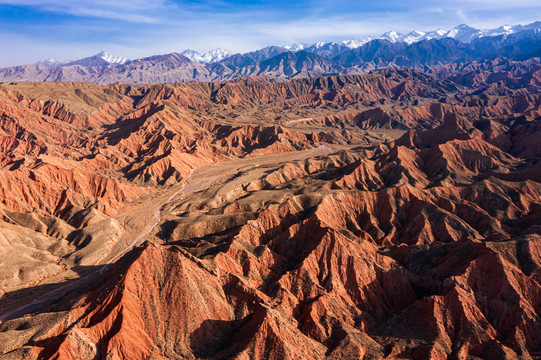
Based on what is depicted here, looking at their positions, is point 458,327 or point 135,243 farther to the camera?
point 135,243

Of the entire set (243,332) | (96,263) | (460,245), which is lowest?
(96,263)

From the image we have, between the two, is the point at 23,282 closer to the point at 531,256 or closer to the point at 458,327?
the point at 458,327

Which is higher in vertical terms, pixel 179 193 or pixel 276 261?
pixel 276 261

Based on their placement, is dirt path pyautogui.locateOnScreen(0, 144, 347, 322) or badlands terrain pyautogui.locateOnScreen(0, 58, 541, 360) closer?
badlands terrain pyautogui.locateOnScreen(0, 58, 541, 360)

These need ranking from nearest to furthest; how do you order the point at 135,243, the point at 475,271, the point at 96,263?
the point at 475,271, the point at 96,263, the point at 135,243

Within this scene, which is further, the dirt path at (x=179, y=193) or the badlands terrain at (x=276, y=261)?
the dirt path at (x=179, y=193)

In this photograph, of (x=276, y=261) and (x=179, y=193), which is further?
(x=179, y=193)

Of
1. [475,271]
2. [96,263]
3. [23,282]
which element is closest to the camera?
[475,271]

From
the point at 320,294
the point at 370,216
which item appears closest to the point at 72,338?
the point at 320,294

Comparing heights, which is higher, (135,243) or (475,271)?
(475,271)

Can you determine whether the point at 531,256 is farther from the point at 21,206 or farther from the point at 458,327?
the point at 21,206
